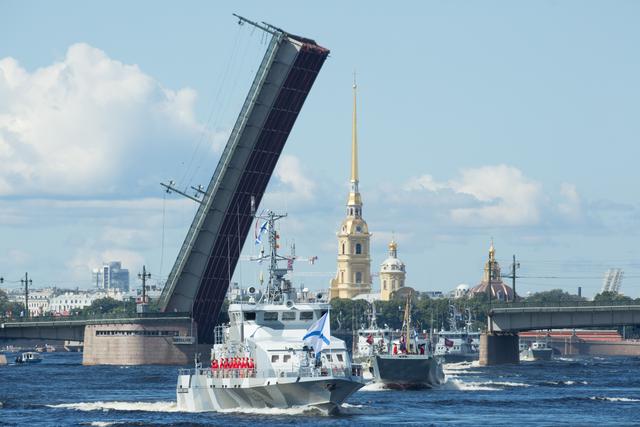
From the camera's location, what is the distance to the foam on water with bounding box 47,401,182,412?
5991 cm

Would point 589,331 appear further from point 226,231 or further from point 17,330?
point 226,231

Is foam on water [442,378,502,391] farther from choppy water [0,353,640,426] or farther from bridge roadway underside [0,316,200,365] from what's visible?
bridge roadway underside [0,316,200,365]

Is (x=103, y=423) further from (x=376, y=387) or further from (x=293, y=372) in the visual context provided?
(x=376, y=387)

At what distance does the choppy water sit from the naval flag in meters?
2.14

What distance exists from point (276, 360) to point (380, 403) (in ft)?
39.5

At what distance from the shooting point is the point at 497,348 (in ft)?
365

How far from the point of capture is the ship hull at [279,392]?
51.4 meters

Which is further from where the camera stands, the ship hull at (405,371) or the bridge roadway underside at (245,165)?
the bridge roadway underside at (245,165)

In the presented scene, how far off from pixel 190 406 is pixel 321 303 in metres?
6.06

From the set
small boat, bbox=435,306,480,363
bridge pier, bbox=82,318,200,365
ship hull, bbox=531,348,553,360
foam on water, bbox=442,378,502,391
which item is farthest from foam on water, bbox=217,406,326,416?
ship hull, bbox=531,348,553,360

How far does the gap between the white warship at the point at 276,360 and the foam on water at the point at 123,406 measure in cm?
401

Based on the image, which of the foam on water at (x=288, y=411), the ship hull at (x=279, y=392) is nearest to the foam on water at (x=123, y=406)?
the ship hull at (x=279, y=392)

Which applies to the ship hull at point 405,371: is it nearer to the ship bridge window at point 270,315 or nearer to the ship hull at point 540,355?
the ship bridge window at point 270,315

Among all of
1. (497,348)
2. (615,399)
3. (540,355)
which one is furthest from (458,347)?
(615,399)
